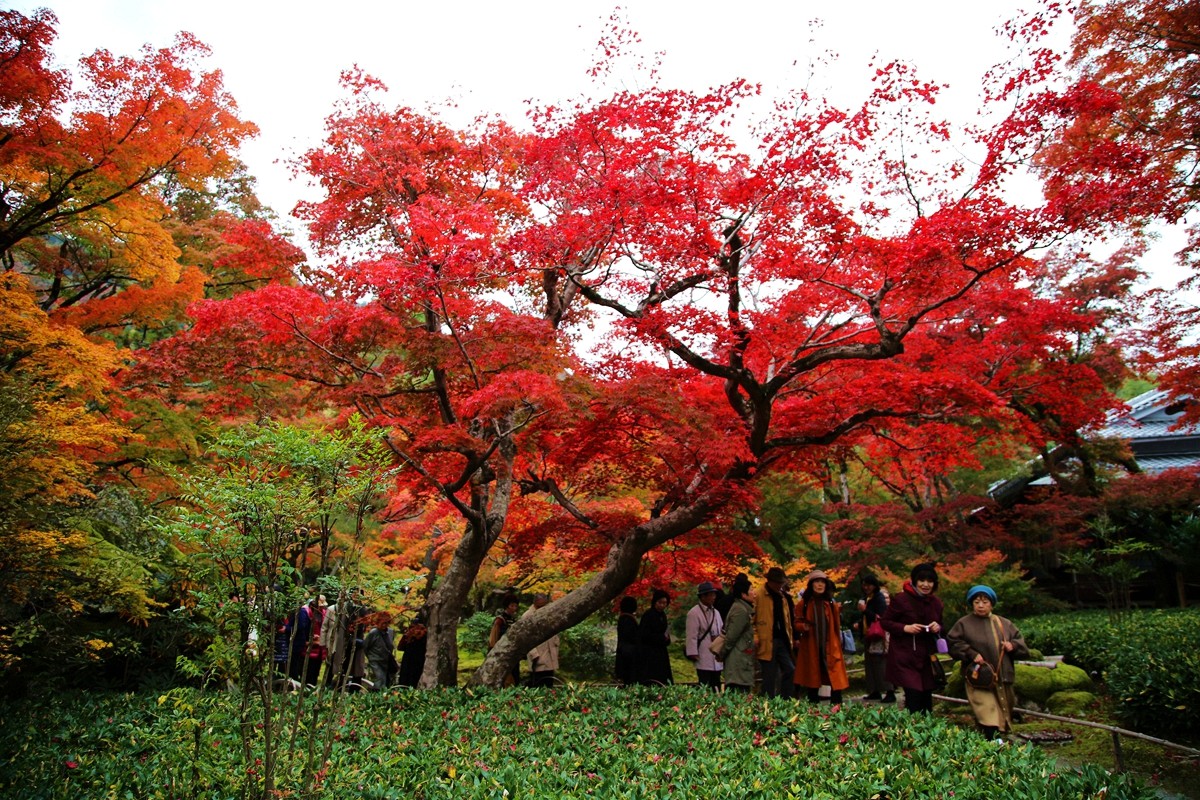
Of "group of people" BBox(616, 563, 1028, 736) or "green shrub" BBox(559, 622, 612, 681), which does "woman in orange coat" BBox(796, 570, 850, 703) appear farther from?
"green shrub" BBox(559, 622, 612, 681)

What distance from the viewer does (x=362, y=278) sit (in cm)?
804

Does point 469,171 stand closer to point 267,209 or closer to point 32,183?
point 32,183

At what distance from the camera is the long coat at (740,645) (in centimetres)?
734

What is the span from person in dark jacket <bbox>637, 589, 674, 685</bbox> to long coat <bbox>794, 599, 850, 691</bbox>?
1644 millimetres

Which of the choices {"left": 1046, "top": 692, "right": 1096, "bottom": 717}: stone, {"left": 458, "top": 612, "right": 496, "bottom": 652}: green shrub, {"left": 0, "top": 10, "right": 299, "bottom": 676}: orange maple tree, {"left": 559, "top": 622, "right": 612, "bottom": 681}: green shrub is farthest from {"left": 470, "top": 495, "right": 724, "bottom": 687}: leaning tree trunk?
{"left": 458, "top": 612, "right": 496, "bottom": 652}: green shrub

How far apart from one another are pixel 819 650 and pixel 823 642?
0.09 metres

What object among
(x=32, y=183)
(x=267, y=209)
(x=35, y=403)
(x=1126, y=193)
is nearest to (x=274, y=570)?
(x=35, y=403)

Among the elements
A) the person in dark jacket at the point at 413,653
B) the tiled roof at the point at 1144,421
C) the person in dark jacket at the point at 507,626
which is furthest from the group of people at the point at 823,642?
the tiled roof at the point at 1144,421

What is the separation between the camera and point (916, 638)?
596 cm

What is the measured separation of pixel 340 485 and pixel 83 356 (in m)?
5.00

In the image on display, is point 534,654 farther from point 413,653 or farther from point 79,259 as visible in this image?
point 79,259

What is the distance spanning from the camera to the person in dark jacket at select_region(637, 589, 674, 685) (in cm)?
830

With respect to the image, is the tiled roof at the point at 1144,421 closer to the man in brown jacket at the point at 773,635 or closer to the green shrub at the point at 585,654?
the green shrub at the point at 585,654

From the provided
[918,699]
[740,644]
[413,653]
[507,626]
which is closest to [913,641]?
[918,699]
